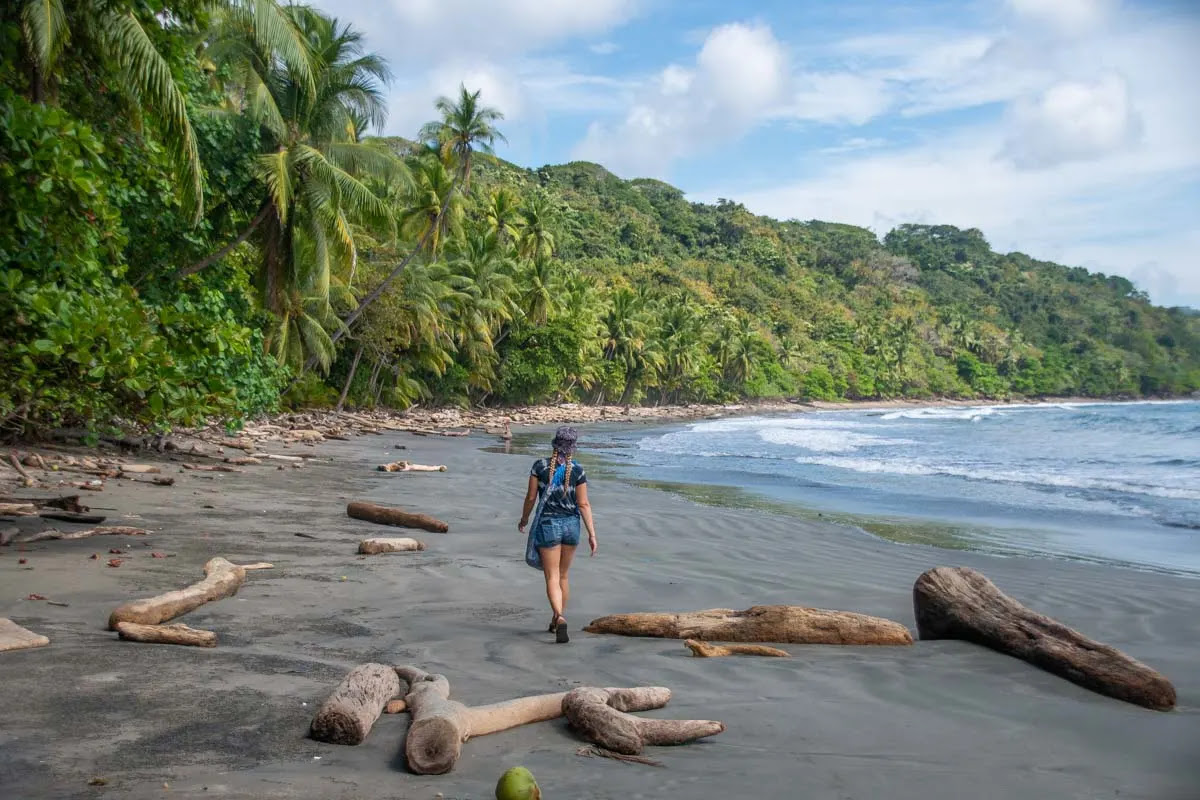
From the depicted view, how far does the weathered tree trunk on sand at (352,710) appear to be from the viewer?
3994 mm

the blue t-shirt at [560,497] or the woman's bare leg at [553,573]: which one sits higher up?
the blue t-shirt at [560,497]

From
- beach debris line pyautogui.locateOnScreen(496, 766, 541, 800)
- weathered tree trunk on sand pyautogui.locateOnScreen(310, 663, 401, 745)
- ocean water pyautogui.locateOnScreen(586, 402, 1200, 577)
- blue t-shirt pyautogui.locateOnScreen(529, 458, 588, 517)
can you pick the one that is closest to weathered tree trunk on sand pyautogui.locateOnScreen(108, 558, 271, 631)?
weathered tree trunk on sand pyautogui.locateOnScreen(310, 663, 401, 745)

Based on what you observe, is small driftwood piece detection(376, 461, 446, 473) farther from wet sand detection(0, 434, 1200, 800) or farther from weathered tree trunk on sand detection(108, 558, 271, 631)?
weathered tree trunk on sand detection(108, 558, 271, 631)

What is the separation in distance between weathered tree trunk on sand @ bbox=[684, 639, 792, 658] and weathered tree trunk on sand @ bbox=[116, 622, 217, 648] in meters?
3.06

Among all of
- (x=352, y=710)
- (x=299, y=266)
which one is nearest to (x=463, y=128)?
(x=299, y=266)

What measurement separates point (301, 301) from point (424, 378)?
17830mm

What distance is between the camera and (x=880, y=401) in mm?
112625

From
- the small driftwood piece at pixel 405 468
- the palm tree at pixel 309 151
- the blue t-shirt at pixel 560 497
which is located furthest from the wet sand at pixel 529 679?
the palm tree at pixel 309 151

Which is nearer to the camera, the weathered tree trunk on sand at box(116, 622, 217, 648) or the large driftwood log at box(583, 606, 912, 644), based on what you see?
the weathered tree trunk on sand at box(116, 622, 217, 648)

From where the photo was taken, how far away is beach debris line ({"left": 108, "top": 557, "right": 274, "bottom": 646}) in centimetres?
528

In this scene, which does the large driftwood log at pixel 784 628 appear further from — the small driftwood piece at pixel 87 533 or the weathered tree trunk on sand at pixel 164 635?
the small driftwood piece at pixel 87 533

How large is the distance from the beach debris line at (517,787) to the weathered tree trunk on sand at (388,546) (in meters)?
6.08

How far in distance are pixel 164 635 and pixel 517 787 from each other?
2.91m

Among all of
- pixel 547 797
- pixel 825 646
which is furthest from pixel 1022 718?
pixel 547 797
